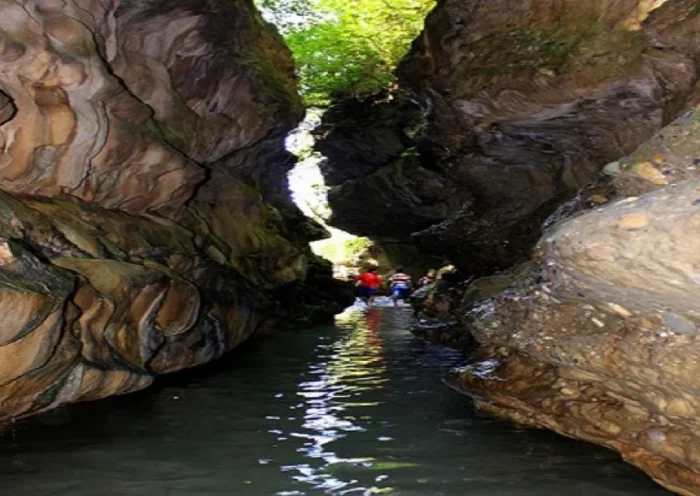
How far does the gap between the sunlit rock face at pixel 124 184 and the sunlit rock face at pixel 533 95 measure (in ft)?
13.0

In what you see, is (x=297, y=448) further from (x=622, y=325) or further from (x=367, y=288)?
(x=367, y=288)

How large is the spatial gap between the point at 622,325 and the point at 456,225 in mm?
11978

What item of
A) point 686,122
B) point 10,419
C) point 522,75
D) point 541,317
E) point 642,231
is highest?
point 522,75

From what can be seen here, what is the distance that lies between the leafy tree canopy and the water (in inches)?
392

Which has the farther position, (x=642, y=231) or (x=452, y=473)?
(x=452, y=473)

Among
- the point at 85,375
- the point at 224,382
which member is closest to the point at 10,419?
the point at 85,375

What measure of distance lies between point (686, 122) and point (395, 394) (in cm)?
498

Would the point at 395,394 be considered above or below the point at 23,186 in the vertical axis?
below

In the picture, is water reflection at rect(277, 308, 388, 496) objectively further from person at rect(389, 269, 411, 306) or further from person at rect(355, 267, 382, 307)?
person at rect(389, 269, 411, 306)

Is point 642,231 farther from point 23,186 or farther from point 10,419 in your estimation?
point 23,186

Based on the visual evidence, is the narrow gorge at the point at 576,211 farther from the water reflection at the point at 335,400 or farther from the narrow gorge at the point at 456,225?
the water reflection at the point at 335,400

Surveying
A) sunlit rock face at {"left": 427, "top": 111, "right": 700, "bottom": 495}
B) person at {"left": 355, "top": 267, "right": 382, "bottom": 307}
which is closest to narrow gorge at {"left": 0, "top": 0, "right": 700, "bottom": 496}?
sunlit rock face at {"left": 427, "top": 111, "right": 700, "bottom": 495}

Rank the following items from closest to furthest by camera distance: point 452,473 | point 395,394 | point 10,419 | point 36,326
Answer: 1. point 452,473
2. point 36,326
3. point 10,419
4. point 395,394

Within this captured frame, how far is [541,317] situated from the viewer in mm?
6789
